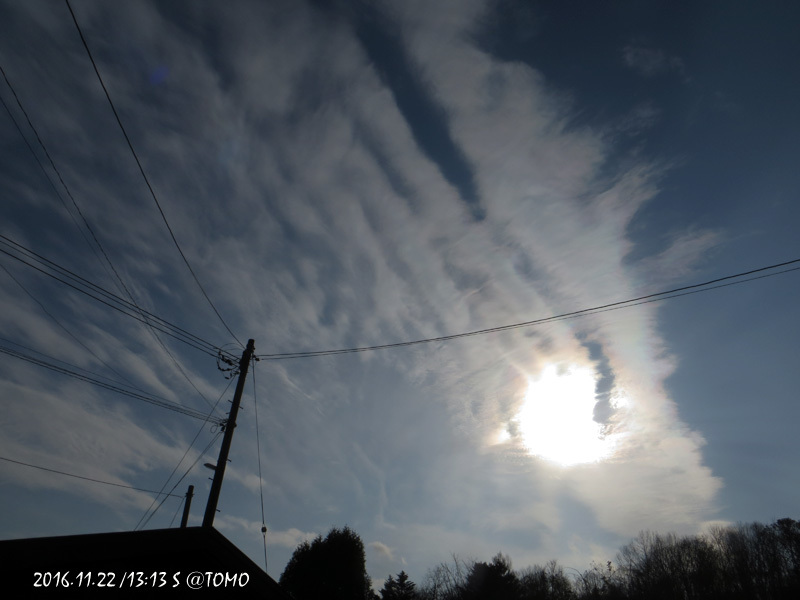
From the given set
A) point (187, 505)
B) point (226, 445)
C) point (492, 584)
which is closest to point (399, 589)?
point (492, 584)

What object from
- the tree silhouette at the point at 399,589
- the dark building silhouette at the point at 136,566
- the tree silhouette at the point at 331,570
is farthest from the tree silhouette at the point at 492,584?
the dark building silhouette at the point at 136,566

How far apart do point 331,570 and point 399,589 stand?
13.7 meters

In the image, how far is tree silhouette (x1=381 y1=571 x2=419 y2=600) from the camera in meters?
39.0

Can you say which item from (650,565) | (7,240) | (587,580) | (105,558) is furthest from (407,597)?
(7,240)

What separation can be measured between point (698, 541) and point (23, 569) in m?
69.3

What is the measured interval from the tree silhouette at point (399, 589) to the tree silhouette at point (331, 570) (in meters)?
8.46

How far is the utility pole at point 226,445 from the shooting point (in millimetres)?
10656

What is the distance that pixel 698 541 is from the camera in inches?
1970

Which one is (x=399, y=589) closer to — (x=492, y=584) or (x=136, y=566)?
(x=492, y=584)

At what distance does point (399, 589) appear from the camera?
129ft

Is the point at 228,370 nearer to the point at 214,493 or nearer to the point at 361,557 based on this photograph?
the point at 214,493

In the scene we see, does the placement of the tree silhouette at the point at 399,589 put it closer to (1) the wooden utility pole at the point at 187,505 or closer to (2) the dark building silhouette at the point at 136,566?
(1) the wooden utility pole at the point at 187,505

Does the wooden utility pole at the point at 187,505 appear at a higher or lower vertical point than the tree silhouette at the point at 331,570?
higher

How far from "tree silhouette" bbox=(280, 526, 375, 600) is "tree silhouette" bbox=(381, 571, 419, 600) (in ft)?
27.8
